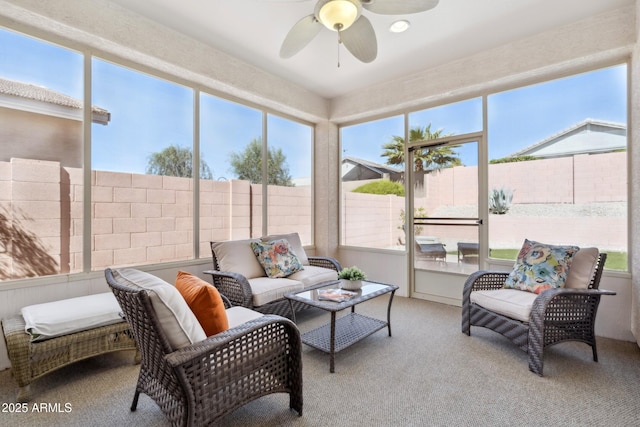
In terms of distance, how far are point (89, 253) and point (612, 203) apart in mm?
4832

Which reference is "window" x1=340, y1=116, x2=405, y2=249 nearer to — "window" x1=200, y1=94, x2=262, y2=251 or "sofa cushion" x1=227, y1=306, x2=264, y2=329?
"window" x1=200, y1=94, x2=262, y2=251

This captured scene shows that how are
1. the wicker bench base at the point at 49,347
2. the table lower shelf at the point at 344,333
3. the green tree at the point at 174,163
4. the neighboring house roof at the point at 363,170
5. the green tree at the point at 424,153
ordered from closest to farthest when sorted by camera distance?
the wicker bench base at the point at 49,347, the table lower shelf at the point at 344,333, the green tree at the point at 174,163, the green tree at the point at 424,153, the neighboring house roof at the point at 363,170

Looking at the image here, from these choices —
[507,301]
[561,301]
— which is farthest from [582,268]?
[507,301]

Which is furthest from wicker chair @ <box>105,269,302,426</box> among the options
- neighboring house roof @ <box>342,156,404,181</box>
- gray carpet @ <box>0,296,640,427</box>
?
neighboring house roof @ <box>342,156,404,181</box>

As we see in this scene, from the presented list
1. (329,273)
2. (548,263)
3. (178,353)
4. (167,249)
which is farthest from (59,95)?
(548,263)

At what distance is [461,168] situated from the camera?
3.92 m

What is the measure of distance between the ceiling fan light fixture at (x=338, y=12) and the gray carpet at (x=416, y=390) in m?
2.40

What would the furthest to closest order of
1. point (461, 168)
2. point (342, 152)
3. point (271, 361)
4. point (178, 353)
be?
point (342, 152), point (461, 168), point (271, 361), point (178, 353)

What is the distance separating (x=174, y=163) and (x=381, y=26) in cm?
248

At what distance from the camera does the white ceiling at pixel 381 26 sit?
8.78ft

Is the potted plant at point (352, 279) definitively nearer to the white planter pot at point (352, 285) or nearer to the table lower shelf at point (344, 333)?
the white planter pot at point (352, 285)

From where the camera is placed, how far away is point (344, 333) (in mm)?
2703

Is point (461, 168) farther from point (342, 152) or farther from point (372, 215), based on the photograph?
point (342, 152)

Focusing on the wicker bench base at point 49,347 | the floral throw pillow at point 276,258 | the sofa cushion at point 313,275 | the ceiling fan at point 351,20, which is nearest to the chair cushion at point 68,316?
the wicker bench base at point 49,347
